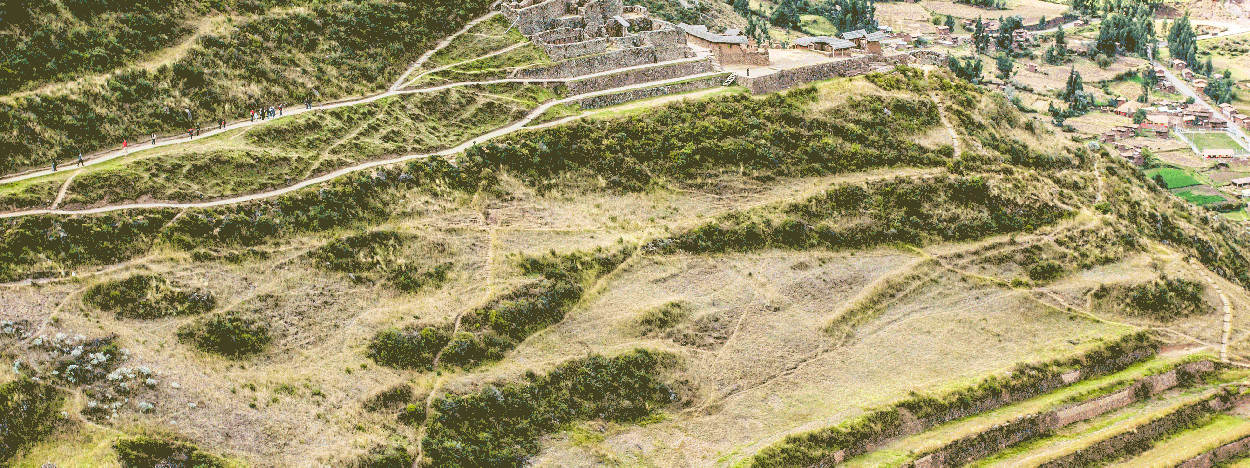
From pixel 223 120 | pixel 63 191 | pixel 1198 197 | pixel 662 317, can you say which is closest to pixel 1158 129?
pixel 1198 197

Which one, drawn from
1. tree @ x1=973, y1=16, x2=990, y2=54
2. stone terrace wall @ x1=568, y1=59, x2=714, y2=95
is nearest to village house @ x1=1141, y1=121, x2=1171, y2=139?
tree @ x1=973, y1=16, x2=990, y2=54

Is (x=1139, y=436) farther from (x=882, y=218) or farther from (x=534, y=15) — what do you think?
(x=534, y=15)

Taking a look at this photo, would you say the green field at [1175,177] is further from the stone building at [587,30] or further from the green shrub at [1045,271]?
the stone building at [587,30]

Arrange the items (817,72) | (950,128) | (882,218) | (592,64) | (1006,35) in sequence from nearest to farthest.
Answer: (882,218) → (592,64) → (950,128) → (817,72) → (1006,35)

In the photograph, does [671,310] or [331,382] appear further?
[671,310]

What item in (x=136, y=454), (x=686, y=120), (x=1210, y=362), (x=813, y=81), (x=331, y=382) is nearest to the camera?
(x=136, y=454)

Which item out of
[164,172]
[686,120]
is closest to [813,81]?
[686,120]

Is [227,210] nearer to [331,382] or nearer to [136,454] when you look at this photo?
[331,382]
